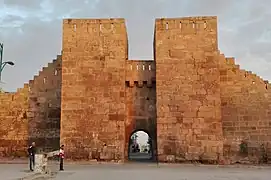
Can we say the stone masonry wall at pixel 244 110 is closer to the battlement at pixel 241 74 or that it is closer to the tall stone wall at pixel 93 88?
the battlement at pixel 241 74

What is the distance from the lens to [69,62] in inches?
655

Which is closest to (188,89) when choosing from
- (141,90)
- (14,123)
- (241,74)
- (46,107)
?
(141,90)

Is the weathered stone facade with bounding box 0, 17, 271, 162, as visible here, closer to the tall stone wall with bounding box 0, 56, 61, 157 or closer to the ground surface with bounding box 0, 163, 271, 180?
the tall stone wall with bounding box 0, 56, 61, 157

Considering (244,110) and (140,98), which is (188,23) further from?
(244,110)

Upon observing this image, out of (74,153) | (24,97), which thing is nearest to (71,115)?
(74,153)

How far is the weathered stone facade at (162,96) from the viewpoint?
52.0ft

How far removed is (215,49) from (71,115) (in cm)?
683

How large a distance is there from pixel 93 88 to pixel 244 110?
6.69m

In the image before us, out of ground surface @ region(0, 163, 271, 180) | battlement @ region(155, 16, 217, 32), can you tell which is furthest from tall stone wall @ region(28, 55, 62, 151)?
ground surface @ region(0, 163, 271, 180)

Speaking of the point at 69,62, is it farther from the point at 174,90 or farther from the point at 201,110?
the point at 201,110

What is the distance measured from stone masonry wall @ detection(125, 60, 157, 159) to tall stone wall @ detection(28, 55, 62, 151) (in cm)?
341

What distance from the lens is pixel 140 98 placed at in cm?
1720

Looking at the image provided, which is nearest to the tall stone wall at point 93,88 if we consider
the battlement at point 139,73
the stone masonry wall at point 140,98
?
the battlement at point 139,73

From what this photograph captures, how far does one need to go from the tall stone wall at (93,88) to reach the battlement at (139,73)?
0.69 meters
